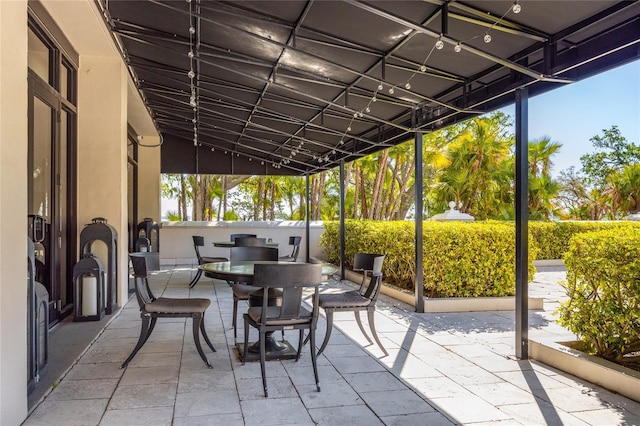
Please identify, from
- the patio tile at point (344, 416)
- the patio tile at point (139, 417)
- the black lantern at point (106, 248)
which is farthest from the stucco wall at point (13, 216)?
the black lantern at point (106, 248)

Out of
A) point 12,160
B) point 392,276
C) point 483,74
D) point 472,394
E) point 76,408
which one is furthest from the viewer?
point 392,276

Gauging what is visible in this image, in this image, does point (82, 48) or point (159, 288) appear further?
point (159, 288)

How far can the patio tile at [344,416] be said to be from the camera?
2619 mm

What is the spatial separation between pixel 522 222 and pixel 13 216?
3.61 metres

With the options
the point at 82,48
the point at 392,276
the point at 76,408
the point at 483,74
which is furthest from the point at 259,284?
the point at 392,276

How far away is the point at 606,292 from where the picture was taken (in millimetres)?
3381

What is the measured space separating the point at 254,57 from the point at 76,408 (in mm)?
3712

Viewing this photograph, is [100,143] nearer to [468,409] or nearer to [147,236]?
[147,236]

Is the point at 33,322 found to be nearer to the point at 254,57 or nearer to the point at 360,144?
the point at 254,57

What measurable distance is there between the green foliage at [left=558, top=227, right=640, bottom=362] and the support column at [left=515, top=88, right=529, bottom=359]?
32 cm

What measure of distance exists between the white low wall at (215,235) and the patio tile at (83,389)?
7.79 meters

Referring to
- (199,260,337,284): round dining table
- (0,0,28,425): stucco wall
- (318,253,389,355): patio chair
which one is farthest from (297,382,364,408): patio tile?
(0,0,28,425): stucco wall

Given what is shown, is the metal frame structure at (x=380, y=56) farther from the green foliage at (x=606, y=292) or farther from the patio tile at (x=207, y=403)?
the patio tile at (x=207, y=403)

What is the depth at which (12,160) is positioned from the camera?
2.36m
